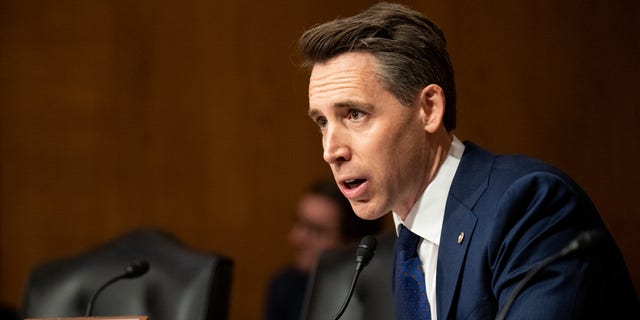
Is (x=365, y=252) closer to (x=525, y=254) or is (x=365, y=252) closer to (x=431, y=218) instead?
(x=431, y=218)

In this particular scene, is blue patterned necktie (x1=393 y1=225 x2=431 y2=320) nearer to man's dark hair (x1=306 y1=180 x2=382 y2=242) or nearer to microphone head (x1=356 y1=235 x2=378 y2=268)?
microphone head (x1=356 y1=235 x2=378 y2=268)

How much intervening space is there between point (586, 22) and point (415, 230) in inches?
89.4

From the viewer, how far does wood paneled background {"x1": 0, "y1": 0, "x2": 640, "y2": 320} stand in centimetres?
453

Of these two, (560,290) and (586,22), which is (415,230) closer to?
(560,290)

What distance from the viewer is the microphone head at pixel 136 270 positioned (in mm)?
2457

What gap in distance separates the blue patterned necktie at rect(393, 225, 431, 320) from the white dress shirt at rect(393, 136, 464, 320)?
17 millimetres

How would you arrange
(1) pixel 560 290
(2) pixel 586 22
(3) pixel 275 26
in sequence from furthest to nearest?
1. (3) pixel 275 26
2. (2) pixel 586 22
3. (1) pixel 560 290

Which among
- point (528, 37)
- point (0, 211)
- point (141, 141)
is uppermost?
point (528, 37)

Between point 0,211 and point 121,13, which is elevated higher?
point 121,13

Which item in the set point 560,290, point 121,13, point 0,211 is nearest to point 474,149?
point 560,290

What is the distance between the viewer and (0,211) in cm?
472

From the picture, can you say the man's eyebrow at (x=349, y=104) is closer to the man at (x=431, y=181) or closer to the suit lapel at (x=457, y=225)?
the man at (x=431, y=181)

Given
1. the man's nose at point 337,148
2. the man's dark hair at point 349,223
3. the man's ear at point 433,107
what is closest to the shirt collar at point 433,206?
the man's ear at point 433,107

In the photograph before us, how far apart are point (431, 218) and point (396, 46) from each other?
0.38m
